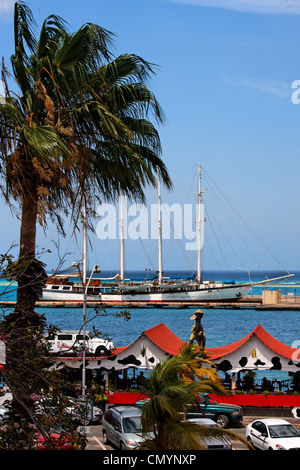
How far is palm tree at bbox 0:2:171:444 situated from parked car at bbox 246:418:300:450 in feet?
34.9

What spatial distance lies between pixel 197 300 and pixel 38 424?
399 feet

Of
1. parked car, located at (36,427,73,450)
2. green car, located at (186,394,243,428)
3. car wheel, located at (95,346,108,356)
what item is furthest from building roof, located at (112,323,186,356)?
parked car, located at (36,427,73,450)

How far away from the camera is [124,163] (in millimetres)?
11539

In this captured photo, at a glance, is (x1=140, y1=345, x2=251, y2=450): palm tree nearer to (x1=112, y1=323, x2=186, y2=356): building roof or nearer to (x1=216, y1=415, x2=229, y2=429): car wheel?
(x1=216, y1=415, x2=229, y2=429): car wheel

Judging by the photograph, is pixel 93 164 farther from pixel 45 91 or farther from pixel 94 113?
pixel 45 91

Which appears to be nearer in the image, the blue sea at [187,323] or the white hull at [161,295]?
the blue sea at [187,323]

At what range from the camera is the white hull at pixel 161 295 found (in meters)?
127

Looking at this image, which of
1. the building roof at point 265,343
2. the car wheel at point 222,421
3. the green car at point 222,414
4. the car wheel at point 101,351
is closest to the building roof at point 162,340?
the building roof at point 265,343

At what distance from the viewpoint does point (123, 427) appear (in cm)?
1897

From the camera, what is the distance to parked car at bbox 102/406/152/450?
18.3 metres

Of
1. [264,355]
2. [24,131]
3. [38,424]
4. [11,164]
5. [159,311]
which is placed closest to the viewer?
[38,424]

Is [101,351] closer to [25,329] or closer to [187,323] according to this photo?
[25,329]

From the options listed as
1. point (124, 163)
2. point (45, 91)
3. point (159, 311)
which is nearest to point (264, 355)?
point (124, 163)

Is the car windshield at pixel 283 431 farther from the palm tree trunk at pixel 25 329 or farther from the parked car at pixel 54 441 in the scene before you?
the palm tree trunk at pixel 25 329
